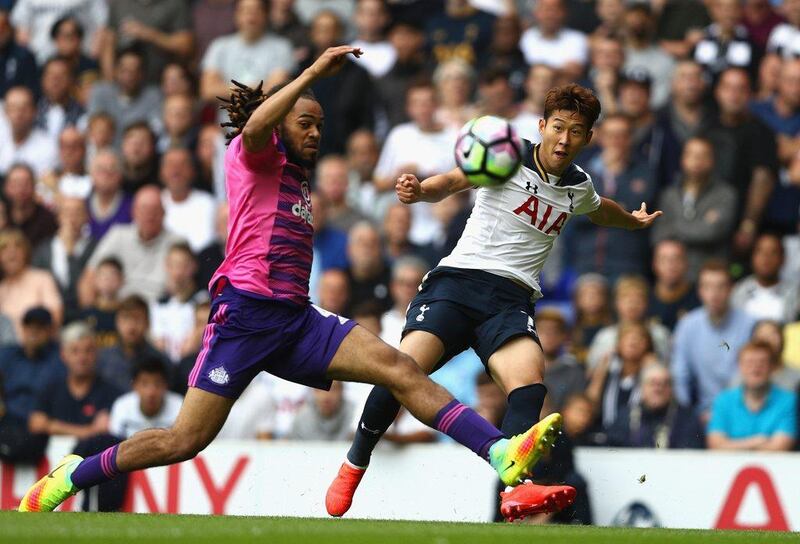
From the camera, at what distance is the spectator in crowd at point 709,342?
13.2 meters

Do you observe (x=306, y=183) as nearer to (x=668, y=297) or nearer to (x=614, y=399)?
(x=614, y=399)

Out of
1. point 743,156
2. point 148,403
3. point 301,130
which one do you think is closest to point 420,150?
point 743,156

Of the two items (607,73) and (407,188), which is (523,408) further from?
(607,73)

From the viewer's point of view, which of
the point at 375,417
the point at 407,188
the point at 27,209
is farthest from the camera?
the point at 27,209

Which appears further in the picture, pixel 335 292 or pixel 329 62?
pixel 335 292

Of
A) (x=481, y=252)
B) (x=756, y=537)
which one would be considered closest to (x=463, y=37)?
(x=481, y=252)

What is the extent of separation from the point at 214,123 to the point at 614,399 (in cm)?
615

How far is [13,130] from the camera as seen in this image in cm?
1741

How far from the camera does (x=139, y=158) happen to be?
16438 mm

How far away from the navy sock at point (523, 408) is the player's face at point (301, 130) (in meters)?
1.76

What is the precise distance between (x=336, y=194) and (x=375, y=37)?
215 cm

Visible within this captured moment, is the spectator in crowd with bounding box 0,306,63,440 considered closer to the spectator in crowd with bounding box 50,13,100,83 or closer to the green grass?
the spectator in crowd with bounding box 50,13,100,83

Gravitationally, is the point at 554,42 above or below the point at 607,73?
above

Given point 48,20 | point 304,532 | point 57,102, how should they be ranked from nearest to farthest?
point 304,532 < point 57,102 < point 48,20
